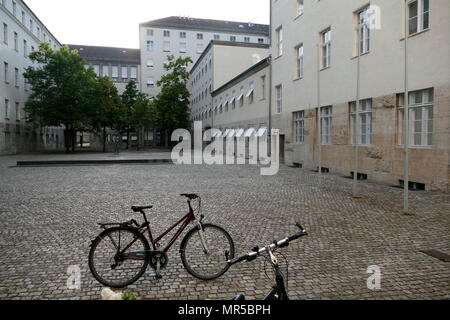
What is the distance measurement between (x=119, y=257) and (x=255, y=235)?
3.07 metres

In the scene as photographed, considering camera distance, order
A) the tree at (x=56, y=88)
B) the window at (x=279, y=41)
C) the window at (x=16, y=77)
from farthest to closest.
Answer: the window at (x=16, y=77)
the tree at (x=56, y=88)
the window at (x=279, y=41)

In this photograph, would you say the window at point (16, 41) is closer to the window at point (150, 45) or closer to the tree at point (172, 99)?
the tree at point (172, 99)

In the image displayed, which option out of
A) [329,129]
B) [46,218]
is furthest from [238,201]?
[329,129]

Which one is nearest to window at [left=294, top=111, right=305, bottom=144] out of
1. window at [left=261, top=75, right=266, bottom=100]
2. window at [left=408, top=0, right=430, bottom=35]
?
window at [left=261, top=75, right=266, bottom=100]

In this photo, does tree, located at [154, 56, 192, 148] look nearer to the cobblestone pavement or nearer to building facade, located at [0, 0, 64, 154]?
building facade, located at [0, 0, 64, 154]

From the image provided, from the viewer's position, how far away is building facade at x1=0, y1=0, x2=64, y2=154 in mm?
39938

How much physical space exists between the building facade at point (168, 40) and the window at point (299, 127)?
194 ft

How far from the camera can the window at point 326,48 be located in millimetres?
20328

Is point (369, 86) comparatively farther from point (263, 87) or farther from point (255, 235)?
point (263, 87)

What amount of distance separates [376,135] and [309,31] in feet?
30.5

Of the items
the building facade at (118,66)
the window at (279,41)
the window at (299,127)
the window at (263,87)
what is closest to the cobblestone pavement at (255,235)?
the window at (299,127)

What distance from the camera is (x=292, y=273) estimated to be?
514cm

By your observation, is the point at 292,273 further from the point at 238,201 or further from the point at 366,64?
the point at 366,64

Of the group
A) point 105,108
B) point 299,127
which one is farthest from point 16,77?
point 299,127
